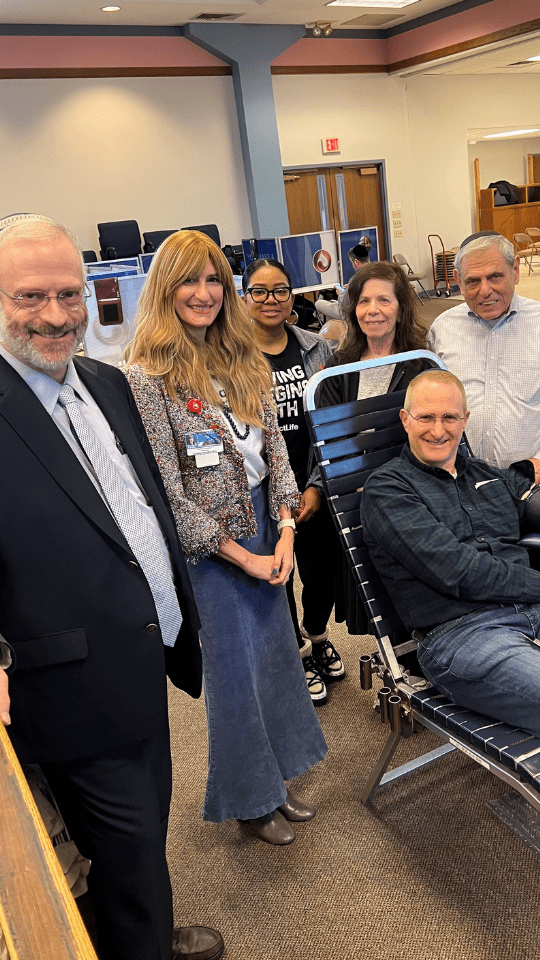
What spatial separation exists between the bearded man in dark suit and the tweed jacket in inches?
11.2

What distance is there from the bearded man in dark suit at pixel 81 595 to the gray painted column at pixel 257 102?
34.2 ft

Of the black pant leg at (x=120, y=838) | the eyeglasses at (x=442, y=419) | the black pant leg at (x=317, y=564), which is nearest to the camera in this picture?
the black pant leg at (x=120, y=838)

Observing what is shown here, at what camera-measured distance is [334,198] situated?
12406 mm

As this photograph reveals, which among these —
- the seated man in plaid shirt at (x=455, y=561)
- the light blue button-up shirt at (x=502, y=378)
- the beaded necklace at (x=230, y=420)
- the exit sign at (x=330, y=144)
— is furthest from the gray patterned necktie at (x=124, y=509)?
the exit sign at (x=330, y=144)

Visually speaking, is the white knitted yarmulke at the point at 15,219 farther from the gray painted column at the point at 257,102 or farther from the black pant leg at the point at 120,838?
the gray painted column at the point at 257,102

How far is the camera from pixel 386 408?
2271mm

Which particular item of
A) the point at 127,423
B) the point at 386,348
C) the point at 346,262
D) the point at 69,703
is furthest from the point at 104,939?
the point at 346,262

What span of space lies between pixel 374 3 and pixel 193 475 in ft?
34.7

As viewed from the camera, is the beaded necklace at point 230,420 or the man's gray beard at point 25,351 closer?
the man's gray beard at point 25,351

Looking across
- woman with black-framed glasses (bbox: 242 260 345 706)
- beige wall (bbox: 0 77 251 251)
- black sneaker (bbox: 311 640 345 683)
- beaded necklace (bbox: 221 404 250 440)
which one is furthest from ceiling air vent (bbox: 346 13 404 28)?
beaded necklace (bbox: 221 404 250 440)

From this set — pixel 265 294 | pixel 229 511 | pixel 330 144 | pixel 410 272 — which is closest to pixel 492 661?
pixel 229 511

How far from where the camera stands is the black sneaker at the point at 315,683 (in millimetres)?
2641

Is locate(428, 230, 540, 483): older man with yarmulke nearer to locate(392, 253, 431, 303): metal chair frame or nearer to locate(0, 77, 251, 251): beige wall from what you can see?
locate(0, 77, 251, 251): beige wall

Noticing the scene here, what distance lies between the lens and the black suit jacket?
46.2 inches
